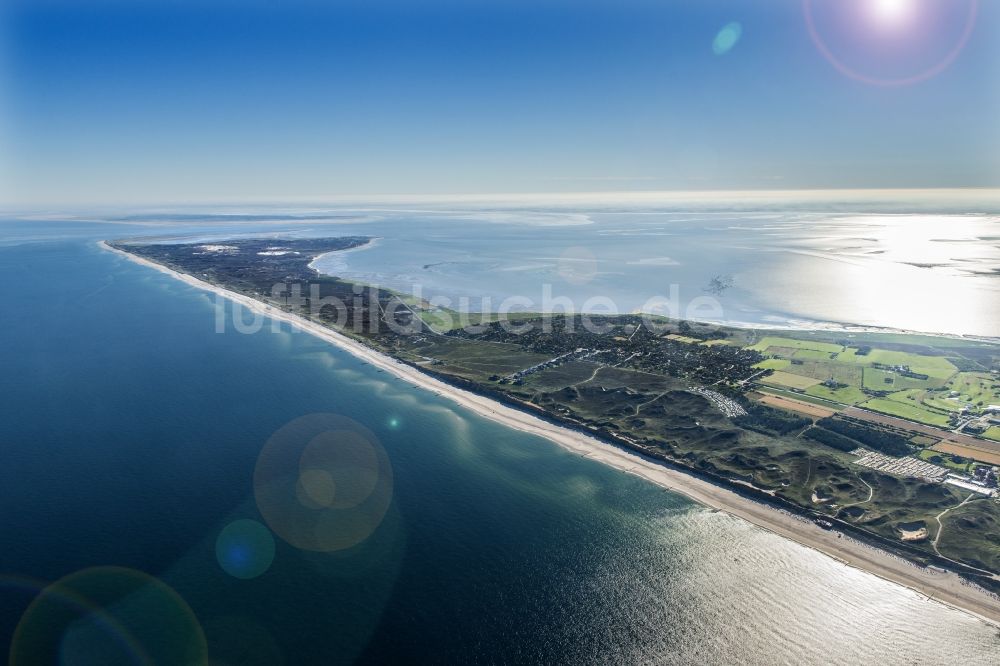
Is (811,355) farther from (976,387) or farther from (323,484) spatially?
(323,484)

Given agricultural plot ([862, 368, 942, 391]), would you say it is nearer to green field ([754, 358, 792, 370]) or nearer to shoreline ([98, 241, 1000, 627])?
green field ([754, 358, 792, 370])

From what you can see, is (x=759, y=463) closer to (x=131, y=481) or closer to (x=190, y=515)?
(x=190, y=515)

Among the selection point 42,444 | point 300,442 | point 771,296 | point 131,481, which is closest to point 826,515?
point 300,442

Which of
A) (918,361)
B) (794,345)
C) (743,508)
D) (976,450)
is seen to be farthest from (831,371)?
(743,508)

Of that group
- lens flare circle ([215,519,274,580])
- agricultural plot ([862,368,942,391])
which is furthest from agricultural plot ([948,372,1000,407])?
lens flare circle ([215,519,274,580])

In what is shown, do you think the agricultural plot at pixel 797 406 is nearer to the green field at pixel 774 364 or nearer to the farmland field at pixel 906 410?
the farmland field at pixel 906 410

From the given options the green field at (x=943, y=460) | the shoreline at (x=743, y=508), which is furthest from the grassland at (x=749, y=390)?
the shoreline at (x=743, y=508)
